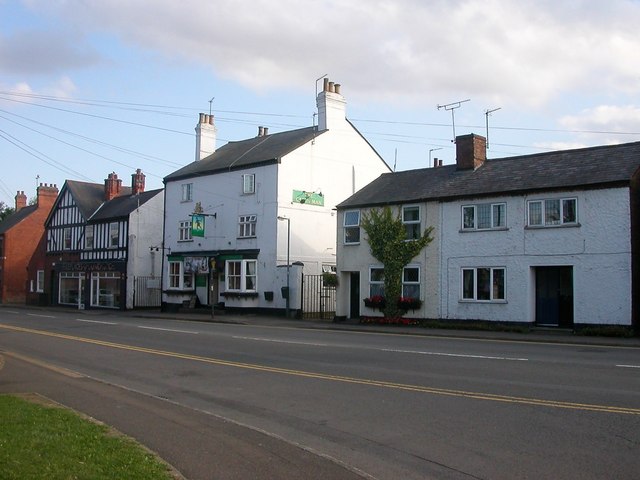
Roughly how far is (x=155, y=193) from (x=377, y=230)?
75.3 ft

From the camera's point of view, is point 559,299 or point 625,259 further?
point 559,299

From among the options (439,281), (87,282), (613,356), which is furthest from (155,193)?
(613,356)

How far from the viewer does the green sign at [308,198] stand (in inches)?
1499

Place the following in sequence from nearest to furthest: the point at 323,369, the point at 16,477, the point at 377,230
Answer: the point at 16,477
the point at 323,369
the point at 377,230

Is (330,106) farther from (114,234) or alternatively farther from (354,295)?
(114,234)

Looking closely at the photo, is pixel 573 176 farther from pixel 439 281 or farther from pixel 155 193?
pixel 155 193

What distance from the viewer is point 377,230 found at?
31.1 metres

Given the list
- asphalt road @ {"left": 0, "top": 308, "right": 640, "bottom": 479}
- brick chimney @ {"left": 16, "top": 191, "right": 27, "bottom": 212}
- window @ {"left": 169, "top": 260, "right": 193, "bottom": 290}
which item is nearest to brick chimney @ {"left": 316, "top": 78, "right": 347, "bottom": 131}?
window @ {"left": 169, "top": 260, "right": 193, "bottom": 290}

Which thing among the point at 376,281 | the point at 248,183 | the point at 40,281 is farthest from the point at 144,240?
the point at 376,281

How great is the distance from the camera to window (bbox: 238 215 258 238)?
3838cm

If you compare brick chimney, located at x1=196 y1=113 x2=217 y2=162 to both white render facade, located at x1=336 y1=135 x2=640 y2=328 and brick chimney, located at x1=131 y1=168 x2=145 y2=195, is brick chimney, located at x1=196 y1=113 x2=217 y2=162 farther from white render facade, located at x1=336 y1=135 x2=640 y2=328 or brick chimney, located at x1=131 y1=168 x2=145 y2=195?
white render facade, located at x1=336 y1=135 x2=640 y2=328

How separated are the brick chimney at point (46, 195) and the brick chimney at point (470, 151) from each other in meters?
45.0

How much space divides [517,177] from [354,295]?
33.4 ft

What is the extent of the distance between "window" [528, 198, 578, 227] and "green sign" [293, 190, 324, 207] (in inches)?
595
